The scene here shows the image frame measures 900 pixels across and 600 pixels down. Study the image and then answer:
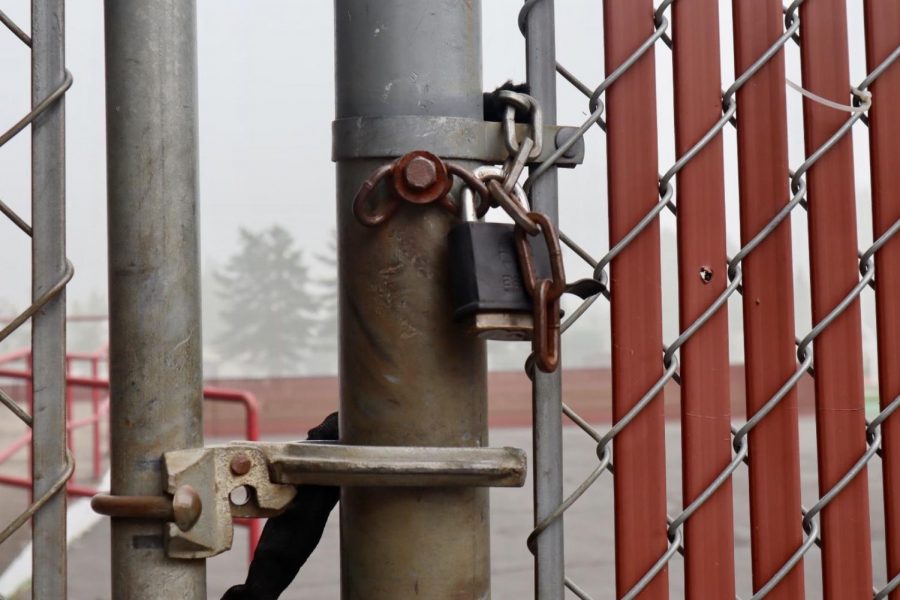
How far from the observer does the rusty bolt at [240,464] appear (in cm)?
80

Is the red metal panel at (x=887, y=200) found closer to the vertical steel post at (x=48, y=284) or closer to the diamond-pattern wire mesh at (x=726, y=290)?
the diamond-pattern wire mesh at (x=726, y=290)

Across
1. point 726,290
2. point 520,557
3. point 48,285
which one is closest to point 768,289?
point 726,290

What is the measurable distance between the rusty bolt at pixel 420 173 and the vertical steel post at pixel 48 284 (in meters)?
0.28

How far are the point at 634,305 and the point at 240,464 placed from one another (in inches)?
15.3

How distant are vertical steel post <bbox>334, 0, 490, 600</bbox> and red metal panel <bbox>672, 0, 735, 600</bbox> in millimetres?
275

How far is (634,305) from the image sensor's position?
955 millimetres

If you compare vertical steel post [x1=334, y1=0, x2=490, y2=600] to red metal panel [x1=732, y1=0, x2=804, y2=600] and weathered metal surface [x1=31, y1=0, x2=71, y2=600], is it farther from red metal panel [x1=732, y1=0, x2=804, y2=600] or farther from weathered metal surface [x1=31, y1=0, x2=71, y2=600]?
red metal panel [x1=732, y1=0, x2=804, y2=600]

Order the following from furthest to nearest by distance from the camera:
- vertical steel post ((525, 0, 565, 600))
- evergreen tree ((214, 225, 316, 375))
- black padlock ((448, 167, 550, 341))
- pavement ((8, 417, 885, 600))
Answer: evergreen tree ((214, 225, 316, 375)), pavement ((8, 417, 885, 600)), vertical steel post ((525, 0, 565, 600)), black padlock ((448, 167, 550, 341))

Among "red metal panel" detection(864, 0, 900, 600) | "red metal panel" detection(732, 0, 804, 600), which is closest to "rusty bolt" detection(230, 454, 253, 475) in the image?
"red metal panel" detection(732, 0, 804, 600)

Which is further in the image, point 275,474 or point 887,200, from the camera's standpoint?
point 887,200

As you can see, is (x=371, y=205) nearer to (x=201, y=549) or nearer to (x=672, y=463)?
(x=201, y=549)

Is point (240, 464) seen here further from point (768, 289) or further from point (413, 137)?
point (768, 289)

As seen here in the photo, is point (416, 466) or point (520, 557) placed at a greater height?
point (416, 466)

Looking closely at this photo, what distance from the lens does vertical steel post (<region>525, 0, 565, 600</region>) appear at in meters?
0.89
